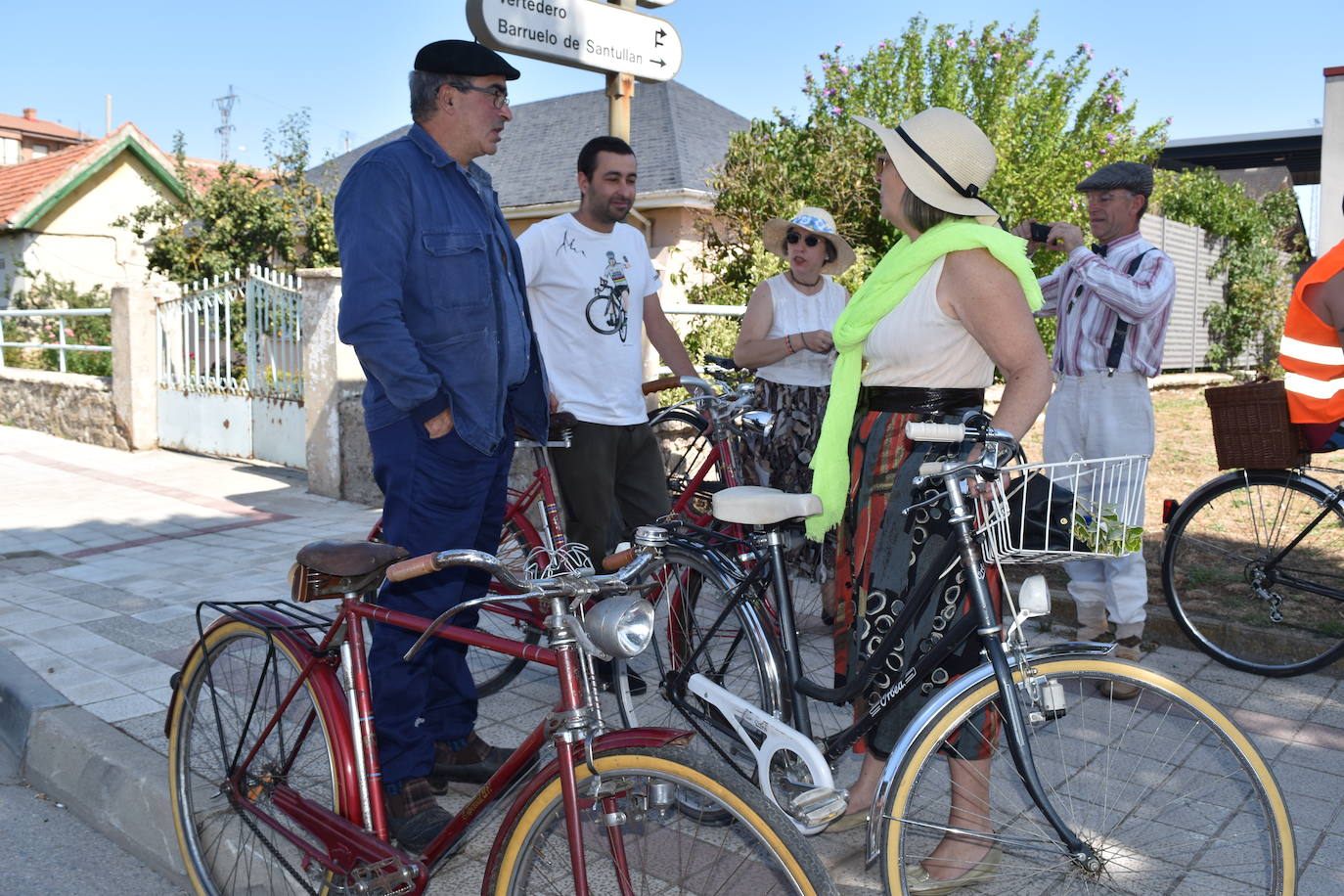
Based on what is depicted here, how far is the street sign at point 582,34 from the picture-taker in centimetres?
457

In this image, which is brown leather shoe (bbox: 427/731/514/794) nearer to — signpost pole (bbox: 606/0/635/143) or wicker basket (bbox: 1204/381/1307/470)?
signpost pole (bbox: 606/0/635/143)

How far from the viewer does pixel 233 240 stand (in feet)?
55.0

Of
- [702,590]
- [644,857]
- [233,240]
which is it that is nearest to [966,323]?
[702,590]

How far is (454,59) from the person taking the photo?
124 inches

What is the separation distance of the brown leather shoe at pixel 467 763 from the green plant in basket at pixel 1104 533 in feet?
5.96

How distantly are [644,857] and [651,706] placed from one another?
193 centimetres

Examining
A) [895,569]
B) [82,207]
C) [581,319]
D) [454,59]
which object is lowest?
[895,569]

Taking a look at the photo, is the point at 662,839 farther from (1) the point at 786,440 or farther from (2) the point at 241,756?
(1) the point at 786,440

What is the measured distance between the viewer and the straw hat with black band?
2.80m

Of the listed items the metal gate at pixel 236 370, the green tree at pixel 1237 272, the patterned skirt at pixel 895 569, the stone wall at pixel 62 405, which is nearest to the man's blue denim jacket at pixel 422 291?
the patterned skirt at pixel 895 569

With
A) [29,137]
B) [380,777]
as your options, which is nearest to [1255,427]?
[380,777]

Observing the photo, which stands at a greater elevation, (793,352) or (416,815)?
(793,352)

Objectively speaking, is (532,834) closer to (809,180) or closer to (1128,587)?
(1128,587)

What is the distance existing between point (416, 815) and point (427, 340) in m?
1.30
